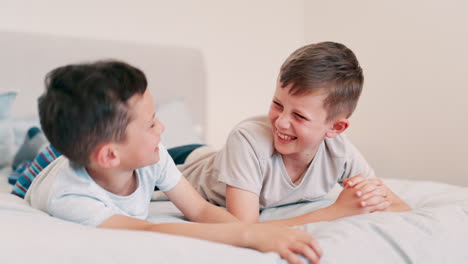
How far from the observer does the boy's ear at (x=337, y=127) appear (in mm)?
1333

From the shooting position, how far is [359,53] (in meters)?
2.83

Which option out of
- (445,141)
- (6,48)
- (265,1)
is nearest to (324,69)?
(445,141)

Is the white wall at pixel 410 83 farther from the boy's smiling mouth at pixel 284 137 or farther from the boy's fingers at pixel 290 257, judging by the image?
the boy's fingers at pixel 290 257

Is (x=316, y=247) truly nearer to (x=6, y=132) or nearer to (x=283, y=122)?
(x=283, y=122)

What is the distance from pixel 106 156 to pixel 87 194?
9 centimetres

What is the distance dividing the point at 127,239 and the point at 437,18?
2.11 meters

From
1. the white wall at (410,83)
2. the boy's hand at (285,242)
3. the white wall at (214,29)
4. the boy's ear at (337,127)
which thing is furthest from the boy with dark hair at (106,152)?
the white wall at (410,83)

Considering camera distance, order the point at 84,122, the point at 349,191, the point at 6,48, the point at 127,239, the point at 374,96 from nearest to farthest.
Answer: the point at 127,239 < the point at 84,122 < the point at 349,191 < the point at 6,48 < the point at 374,96

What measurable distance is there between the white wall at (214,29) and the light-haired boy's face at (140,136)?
1549mm

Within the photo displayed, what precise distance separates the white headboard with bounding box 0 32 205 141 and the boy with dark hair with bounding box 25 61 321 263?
4.06 feet

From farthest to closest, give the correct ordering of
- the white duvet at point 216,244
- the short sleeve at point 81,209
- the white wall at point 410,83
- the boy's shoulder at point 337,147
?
the white wall at point 410,83 → the boy's shoulder at point 337,147 → the short sleeve at point 81,209 → the white duvet at point 216,244

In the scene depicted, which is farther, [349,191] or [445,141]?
[445,141]

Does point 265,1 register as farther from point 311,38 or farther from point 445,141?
point 445,141

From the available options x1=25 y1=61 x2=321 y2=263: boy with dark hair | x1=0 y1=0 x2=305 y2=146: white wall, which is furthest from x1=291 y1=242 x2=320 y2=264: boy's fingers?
x1=0 y1=0 x2=305 y2=146: white wall
